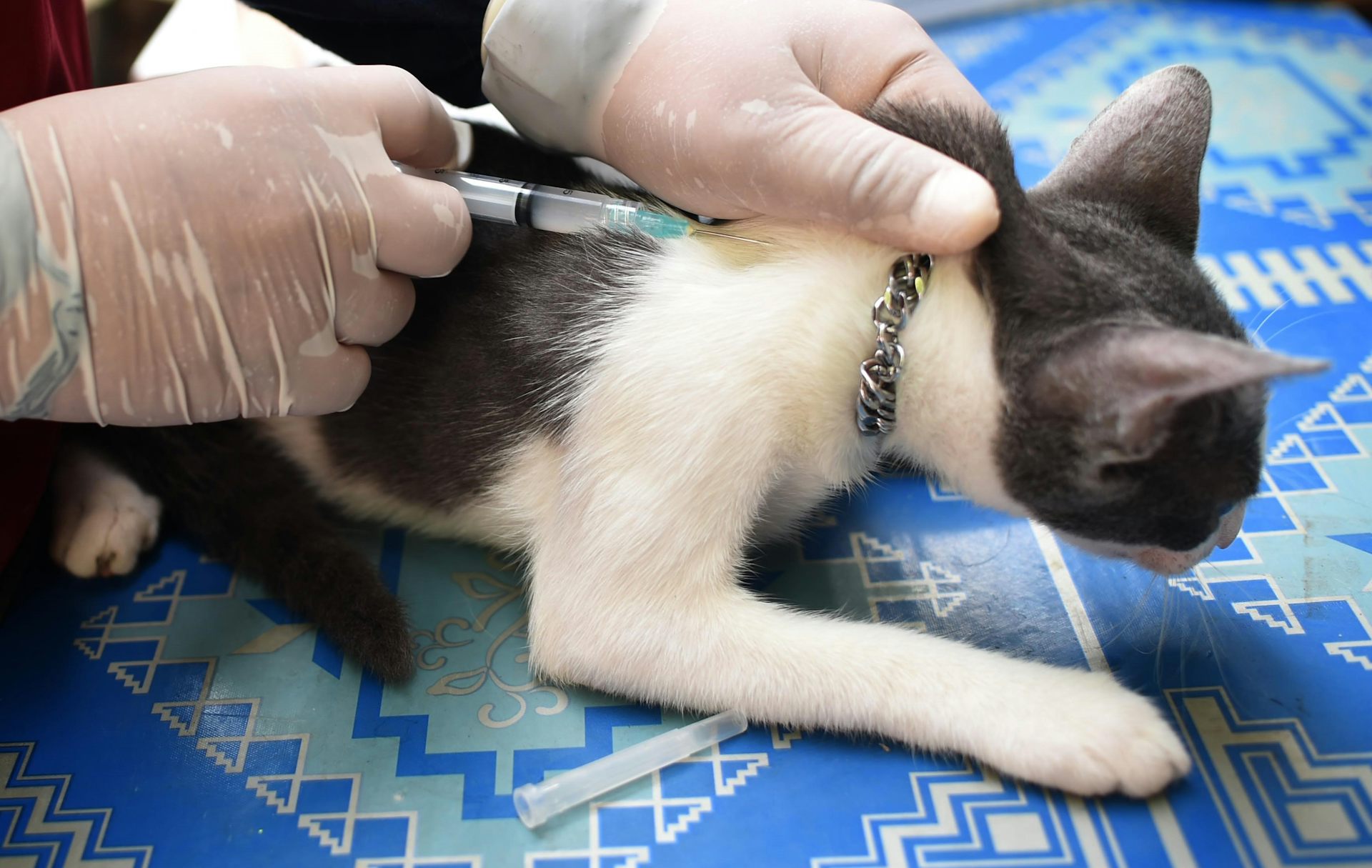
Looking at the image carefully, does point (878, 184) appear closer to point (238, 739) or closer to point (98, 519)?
point (238, 739)

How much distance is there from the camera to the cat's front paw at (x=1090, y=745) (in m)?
0.78

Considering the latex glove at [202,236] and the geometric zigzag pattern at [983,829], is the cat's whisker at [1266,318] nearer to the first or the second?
the geometric zigzag pattern at [983,829]

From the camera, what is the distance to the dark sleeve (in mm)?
1061

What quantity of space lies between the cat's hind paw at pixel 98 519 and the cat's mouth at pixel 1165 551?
899 millimetres

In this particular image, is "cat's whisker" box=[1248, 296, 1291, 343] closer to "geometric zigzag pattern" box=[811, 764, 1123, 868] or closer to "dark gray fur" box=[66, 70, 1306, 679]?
"dark gray fur" box=[66, 70, 1306, 679]

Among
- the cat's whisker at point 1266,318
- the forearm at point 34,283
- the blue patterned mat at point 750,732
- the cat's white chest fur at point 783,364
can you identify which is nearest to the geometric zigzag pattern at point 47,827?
the blue patterned mat at point 750,732

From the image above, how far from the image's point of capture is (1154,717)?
81cm

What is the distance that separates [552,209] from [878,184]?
1.01ft

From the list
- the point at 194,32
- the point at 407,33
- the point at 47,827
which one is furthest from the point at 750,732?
the point at 194,32

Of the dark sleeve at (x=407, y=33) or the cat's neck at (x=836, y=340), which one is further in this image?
the dark sleeve at (x=407, y=33)

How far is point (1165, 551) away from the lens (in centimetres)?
85

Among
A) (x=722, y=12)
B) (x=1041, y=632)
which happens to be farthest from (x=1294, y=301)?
(x=722, y=12)

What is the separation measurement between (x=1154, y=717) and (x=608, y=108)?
694 mm

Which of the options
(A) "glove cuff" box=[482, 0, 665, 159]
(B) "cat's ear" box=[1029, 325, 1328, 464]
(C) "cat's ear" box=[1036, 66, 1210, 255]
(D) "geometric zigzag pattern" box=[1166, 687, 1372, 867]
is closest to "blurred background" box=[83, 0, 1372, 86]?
(A) "glove cuff" box=[482, 0, 665, 159]
